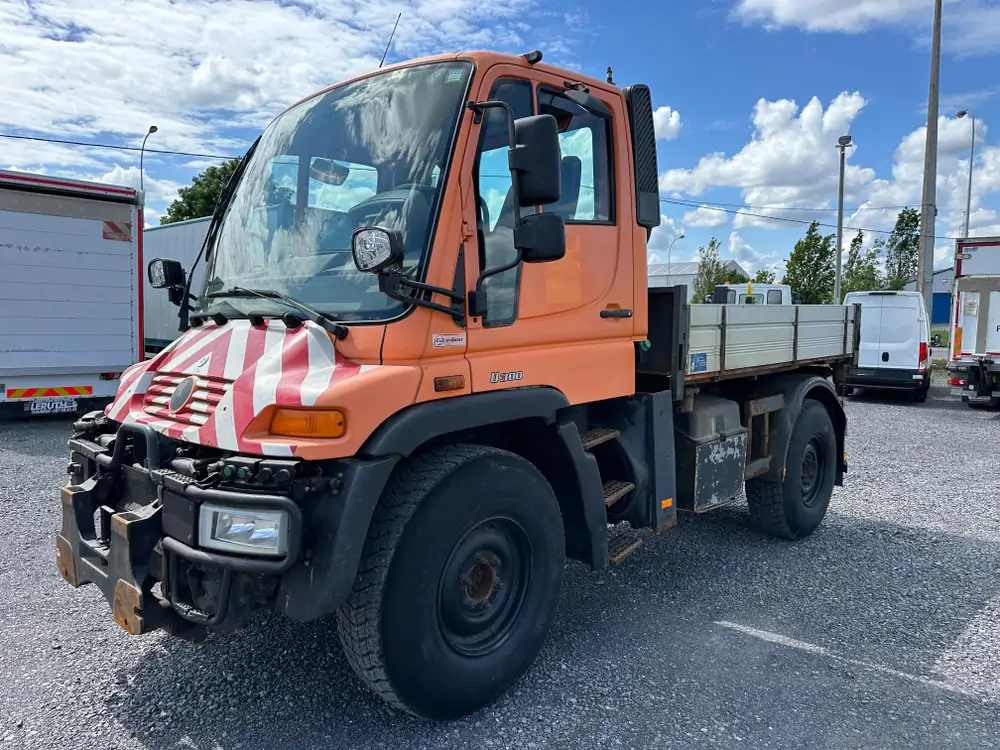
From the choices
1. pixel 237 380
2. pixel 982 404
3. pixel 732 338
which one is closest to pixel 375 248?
pixel 237 380

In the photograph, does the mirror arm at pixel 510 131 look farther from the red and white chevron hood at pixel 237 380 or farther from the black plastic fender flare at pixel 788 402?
the black plastic fender flare at pixel 788 402

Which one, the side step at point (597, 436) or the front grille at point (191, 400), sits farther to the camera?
the side step at point (597, 436)

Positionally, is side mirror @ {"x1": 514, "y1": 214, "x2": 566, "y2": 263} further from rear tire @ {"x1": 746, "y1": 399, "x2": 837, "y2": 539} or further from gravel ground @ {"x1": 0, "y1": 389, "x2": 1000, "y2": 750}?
rear tire @ {"x1": 746, "y1": 399, "x2": 837, "y2": 539}

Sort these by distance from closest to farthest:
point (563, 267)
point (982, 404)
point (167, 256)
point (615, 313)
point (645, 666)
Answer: point (563, 267) < point (645, 666) < point (615, 313) < point (167, 256) < point (982, 404)

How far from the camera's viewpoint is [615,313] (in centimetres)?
396

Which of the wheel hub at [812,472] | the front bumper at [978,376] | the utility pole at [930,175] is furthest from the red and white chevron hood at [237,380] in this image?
the utility pole at [930,175]

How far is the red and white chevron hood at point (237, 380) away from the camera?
2732mm

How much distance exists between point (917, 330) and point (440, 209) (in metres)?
13.9

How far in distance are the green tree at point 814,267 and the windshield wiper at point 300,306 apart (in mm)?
30064

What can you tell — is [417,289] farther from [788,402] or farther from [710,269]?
[710,269]

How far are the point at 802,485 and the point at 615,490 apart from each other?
8.17ft

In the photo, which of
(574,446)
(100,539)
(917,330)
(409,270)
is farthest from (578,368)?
(917,330)

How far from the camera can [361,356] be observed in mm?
2865

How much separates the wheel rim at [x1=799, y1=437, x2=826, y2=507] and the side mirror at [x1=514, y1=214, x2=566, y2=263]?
148 inches
